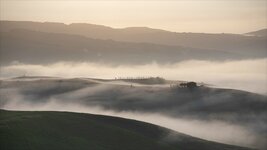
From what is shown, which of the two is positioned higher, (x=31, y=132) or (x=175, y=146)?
(x=31, y=132)

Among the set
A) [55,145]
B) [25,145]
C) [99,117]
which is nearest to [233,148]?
[99,117]

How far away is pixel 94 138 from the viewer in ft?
431

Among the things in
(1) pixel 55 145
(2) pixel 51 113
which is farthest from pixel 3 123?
(2) pixel 51 113

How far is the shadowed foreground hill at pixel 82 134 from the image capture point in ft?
349

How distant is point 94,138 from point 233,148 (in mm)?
65562

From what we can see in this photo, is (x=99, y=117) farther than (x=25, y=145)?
Yes

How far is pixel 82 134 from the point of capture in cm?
13138

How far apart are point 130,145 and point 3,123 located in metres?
40.1

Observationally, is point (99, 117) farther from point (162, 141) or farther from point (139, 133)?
point (162, 141)

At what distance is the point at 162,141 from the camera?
150000 millimetres

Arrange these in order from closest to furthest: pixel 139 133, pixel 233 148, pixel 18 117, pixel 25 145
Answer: pixel 25 145 → pixel 18 117 → pixel 139 133 → pixel 233 148

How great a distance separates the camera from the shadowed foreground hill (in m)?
106

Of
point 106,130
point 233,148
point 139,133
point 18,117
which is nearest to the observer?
point 18,117

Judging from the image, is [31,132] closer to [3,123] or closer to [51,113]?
[3,123]
